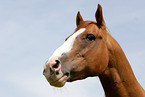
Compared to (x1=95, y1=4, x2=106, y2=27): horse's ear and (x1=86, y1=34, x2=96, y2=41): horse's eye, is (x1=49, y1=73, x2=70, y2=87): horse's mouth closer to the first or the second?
(x1=86, y1=34, x2=96, y2=41): horse's eye

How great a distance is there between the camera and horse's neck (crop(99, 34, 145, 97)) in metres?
5.21

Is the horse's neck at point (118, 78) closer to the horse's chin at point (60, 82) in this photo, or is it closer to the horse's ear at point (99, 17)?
the horse's ear at point (99, 17)

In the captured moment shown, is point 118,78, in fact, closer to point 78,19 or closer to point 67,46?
point 67,46

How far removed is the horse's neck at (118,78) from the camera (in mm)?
5211

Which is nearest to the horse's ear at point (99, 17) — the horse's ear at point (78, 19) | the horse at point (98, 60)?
the horse at point (98, 60)

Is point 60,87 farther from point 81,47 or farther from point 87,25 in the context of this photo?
point 87,25

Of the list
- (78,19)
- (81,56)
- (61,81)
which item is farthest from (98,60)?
(78,19)

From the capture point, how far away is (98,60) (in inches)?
198

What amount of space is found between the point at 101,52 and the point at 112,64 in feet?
1.30

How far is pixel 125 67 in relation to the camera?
5.37m

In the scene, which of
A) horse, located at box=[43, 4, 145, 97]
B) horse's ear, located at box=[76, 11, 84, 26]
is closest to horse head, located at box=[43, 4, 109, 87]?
horse, located at box=[43, 4, 145, 97]

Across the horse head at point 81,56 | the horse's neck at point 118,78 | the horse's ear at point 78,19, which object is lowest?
the horse's neck at point 118,78

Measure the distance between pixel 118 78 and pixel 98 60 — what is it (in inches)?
24.8

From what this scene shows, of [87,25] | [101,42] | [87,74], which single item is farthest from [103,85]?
[87,25]
